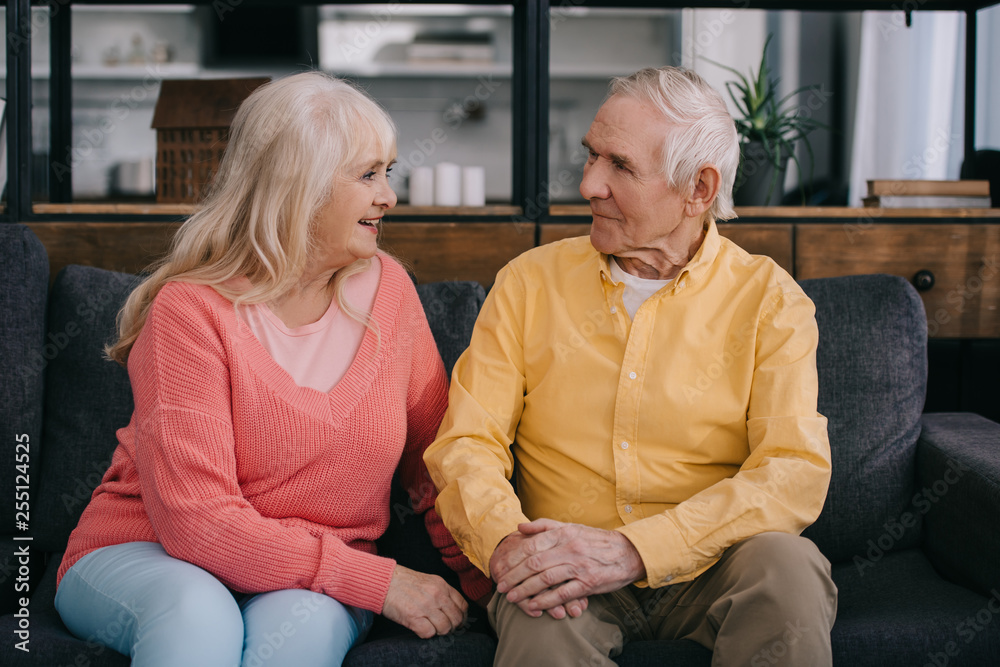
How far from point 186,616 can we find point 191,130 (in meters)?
1.34

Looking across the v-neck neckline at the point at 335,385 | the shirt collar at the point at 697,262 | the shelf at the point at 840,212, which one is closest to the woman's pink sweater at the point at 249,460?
the v-neck neckline at the point at 335,385

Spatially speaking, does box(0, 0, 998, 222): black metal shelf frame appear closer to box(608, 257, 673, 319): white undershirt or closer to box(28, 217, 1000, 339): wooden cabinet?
box(28, 217, 1000, 339): wooden cabinet

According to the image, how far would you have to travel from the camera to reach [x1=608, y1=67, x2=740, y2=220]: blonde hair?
4.29 ft

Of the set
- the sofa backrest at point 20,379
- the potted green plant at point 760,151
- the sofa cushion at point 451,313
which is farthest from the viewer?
the potted green plant at point 760,151

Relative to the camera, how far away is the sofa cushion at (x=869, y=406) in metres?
1.53

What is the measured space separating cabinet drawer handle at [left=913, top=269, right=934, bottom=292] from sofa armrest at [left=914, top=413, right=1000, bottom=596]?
418mm

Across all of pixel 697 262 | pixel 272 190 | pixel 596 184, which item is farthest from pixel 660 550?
pixel 272 190

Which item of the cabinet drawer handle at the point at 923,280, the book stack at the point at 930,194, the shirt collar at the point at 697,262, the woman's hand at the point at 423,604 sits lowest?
the woman's hand at the point at 423,604

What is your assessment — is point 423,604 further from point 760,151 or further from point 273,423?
point 760,151

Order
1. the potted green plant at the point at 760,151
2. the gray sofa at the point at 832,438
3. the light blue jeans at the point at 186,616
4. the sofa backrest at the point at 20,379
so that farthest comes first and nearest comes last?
the potted green plant at the point at 760,151
the sofa backrest at the point at 20,379
the gray sofa at the point at 832,438
the light blue jeans at the point at 186,616

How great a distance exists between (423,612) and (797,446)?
613 millimetres

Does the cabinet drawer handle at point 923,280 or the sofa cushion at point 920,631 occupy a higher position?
the cabinet drawer handle at point 923,280

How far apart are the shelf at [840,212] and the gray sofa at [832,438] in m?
0.33

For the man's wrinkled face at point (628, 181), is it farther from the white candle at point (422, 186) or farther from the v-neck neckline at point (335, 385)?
the white candle at point (422, 186)
